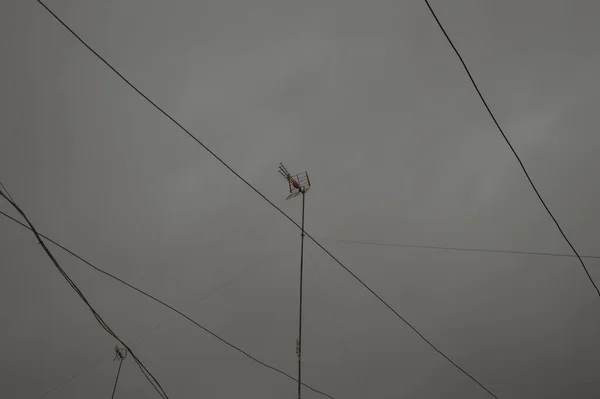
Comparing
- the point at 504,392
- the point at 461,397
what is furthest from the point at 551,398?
the point at 461,397

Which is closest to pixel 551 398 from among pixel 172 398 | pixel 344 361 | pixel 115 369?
pixel 344 361

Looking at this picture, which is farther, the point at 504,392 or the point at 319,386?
the point at 504,392

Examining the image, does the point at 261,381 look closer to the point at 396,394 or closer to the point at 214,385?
the point at 214,385

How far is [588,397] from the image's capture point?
1459 inches

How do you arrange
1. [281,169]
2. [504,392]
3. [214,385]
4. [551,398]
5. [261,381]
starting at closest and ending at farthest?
[281,169]
[214,385]
[261,381]
[504,392]
[551,398]

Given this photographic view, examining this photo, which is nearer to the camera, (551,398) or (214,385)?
(214,385)

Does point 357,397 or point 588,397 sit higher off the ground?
point 588,397

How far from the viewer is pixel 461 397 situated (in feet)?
119

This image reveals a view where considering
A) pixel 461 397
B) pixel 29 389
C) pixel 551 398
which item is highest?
pixel 551 398

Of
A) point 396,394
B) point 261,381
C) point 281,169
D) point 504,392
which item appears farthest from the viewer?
point 504,392

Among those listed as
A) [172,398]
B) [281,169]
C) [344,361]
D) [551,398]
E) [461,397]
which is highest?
[551,398]

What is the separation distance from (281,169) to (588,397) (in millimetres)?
49976

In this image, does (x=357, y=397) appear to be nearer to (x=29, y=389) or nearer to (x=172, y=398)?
(x=172, y=398)

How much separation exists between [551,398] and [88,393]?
45704 mm
